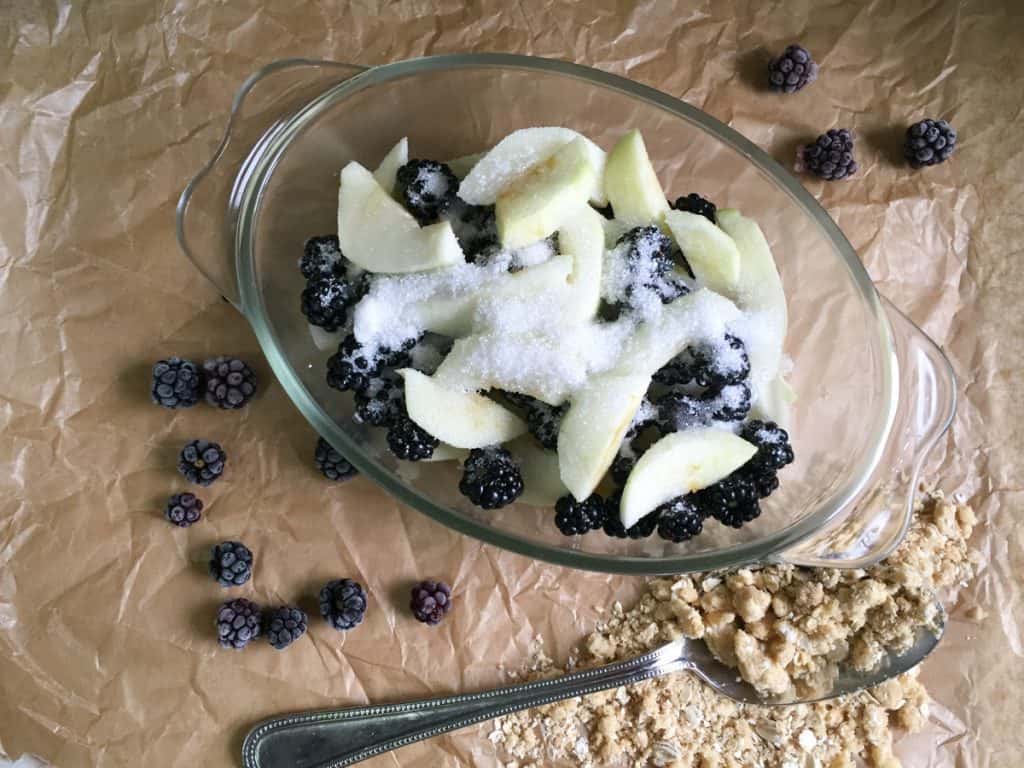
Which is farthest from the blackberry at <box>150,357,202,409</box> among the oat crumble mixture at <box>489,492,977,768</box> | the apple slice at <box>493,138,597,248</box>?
the oat crumble mixture at <box>489,492,977,768</box>

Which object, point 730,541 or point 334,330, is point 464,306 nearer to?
point 334,330

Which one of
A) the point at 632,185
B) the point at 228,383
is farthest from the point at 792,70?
the point at 228,383

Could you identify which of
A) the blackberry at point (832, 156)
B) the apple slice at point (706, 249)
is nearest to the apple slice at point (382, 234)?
the apple slice at point (706, 249)

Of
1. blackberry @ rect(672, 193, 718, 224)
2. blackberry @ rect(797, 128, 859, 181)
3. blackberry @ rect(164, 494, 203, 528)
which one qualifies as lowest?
blackberry @ rect(164, 494, 203, 528)

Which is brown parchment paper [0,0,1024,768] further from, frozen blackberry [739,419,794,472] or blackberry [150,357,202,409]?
frozen blackberry [739,419,794,472]

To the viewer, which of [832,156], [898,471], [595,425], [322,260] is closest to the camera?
[595,425]

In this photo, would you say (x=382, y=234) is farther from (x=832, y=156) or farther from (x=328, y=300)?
(x=832, y=156)
